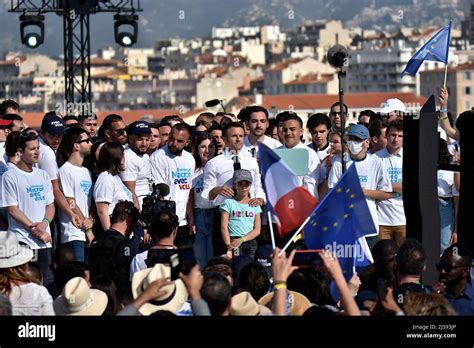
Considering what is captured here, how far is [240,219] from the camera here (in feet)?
37.4

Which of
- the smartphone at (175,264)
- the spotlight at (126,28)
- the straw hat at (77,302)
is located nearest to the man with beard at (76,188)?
the straw hat at (77,302)

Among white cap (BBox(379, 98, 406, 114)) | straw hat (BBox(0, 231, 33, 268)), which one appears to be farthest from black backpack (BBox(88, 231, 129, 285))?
white cap (BBox(379, 98, 406, 114))

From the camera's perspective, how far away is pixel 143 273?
7480 mm

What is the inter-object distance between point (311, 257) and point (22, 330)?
1.62 m

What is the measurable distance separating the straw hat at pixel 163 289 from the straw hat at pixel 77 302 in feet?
0.81

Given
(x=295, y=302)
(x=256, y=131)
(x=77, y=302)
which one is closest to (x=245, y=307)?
(x=295, y=302)

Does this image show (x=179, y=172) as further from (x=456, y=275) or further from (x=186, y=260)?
(x=186, y=260)

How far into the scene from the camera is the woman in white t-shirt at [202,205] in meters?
11.8

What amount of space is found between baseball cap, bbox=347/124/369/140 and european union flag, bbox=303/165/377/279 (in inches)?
137

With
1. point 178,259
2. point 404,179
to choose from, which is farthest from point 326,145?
point 178,259

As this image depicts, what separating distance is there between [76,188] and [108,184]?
0.77 ft

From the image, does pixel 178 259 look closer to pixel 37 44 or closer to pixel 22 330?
pixel 22 330

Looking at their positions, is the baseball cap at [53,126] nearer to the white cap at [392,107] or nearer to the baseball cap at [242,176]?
the baseball cap at [242,176]

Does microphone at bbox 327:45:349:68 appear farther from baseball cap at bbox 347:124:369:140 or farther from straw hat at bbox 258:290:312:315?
straw hat at bbox 258:290:312:315
